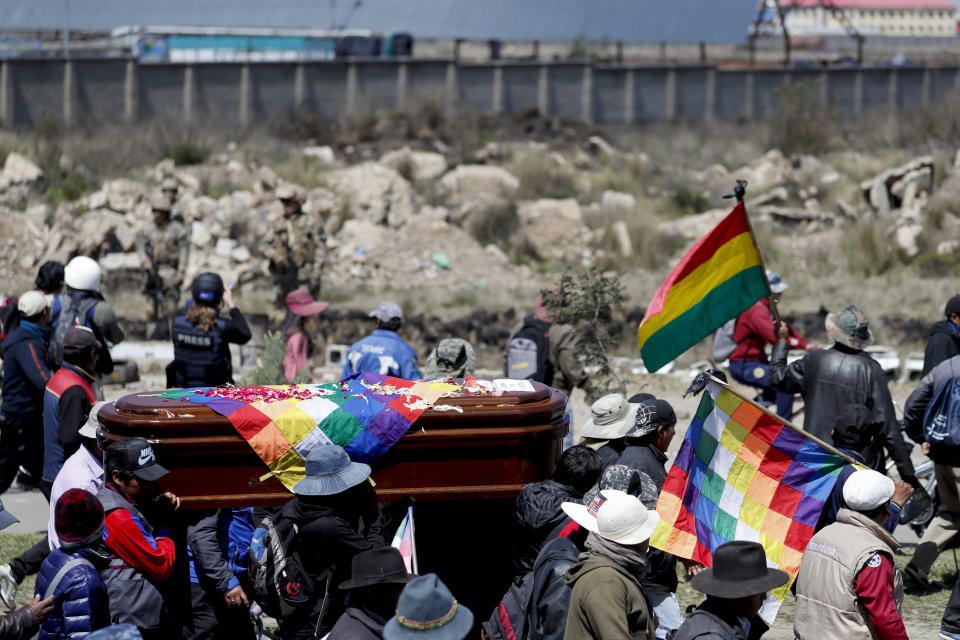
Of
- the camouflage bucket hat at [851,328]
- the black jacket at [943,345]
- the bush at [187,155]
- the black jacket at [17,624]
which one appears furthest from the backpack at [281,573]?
A: the bush at [187,155]

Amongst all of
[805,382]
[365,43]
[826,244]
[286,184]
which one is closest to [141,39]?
[365,43]

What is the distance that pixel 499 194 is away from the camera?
101ft

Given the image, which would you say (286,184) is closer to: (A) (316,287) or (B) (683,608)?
(A) (316,287)

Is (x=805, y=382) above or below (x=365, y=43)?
A: below

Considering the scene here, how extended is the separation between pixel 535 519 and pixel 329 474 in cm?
91

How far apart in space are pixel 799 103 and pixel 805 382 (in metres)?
31.5

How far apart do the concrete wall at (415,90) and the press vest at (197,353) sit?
29087mm

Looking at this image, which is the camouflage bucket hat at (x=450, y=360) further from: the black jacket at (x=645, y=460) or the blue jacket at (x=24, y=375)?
the blue jacket at (x=24, y=375)

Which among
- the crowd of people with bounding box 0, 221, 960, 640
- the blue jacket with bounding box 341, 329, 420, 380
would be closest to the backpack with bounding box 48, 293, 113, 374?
the crowd of people with bounding box 0, 221, 960, 640

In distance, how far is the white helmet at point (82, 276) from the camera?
917cm

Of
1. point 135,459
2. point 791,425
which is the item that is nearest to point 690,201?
point 791,425

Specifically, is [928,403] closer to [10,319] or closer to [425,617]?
[425,617]

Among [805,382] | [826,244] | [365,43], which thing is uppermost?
[365,43]

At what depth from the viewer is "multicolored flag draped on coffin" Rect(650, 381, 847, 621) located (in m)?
5.94
